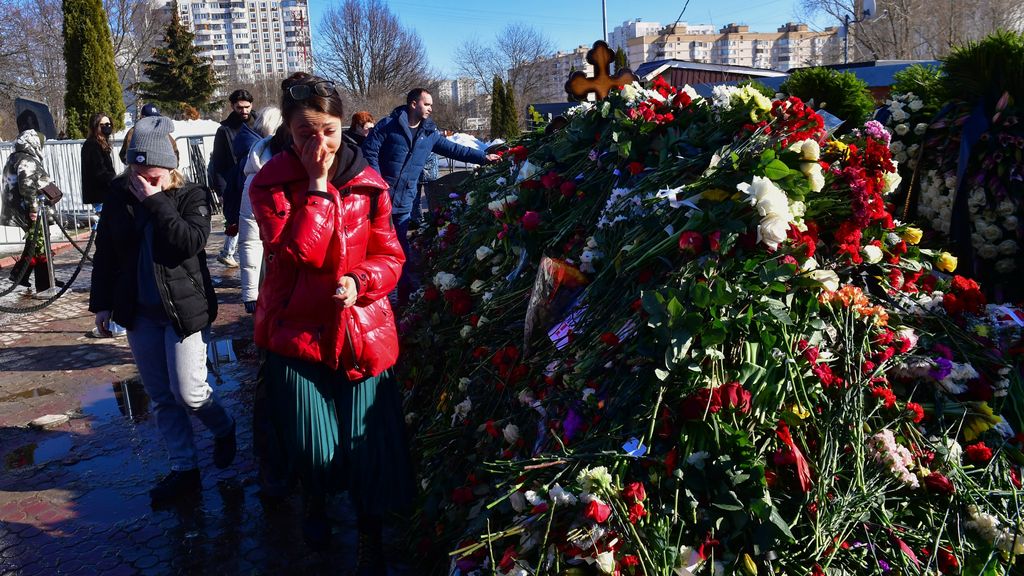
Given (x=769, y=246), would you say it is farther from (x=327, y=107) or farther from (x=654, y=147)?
(x=327, y=107)

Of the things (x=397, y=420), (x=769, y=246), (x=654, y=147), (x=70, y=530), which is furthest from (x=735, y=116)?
(x=70, y=530)

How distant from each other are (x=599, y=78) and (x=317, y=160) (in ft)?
9.00

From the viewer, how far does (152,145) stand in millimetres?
3477

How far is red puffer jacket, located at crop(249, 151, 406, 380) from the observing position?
2.73 m

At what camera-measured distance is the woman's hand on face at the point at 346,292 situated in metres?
2.67

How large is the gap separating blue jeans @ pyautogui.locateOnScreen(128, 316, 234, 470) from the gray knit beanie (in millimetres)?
700

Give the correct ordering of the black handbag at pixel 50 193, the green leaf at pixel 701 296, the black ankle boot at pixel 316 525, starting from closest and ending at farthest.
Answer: the green leaf at pixel 701 296
the black ankle boot at pixel 316 525
the black handbag at pixel 50 193

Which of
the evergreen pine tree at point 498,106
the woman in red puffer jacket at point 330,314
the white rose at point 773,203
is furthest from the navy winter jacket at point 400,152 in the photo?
the evergreen pine tree at point 498,106

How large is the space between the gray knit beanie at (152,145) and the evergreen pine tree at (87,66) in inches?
607

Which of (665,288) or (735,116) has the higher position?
(735,116)

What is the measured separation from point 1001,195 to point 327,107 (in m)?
2.45

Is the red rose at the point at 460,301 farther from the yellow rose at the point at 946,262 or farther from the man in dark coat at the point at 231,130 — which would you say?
the man in dark coat at the point at 231,130

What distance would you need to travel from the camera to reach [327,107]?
2.77m

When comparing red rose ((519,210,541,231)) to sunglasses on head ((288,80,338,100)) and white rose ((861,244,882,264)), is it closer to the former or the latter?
sunglasses on head ((288,80,338,100))
